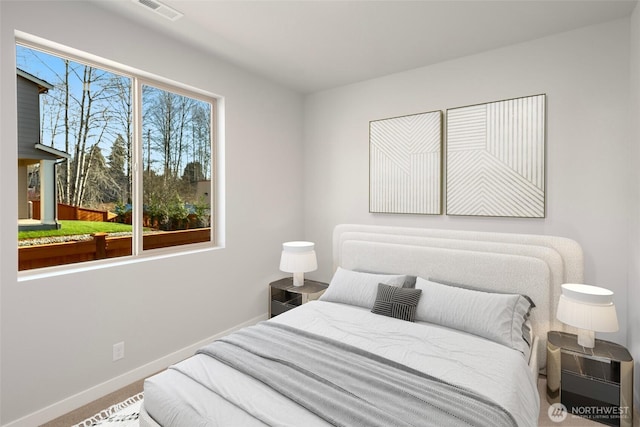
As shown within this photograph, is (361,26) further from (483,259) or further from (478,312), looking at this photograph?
(478,312)

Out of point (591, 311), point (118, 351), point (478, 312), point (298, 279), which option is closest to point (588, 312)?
point (591, 311)

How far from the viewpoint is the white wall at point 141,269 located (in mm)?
1969

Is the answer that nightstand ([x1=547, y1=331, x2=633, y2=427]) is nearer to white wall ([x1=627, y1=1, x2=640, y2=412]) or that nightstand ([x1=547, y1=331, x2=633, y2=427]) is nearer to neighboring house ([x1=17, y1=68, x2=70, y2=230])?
white wall ([x1=627, y1=1, x2=640, y2=412])

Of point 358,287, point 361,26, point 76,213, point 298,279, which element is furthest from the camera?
point 298,279

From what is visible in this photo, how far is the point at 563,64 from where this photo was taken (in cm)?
259

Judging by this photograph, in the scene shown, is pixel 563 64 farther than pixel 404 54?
No

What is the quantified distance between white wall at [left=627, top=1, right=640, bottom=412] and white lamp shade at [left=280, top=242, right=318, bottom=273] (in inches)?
98.1

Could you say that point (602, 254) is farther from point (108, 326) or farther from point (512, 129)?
point (108, 326)

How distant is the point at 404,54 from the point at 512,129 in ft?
3.76

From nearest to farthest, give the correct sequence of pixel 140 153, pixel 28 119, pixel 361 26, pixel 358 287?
pixel 28 119
pixel 361 26
pixel 140 153
pixel 358 287

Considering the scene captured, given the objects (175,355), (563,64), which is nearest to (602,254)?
(563,64)

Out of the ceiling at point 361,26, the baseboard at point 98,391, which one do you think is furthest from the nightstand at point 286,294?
the ceiling at point 361,26

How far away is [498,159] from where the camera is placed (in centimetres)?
287

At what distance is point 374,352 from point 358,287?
874mm
